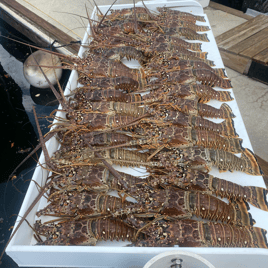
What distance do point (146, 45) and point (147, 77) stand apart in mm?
807

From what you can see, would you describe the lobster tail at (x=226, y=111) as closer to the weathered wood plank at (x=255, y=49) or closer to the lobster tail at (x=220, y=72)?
the lobster tail at (x=220, y=72)

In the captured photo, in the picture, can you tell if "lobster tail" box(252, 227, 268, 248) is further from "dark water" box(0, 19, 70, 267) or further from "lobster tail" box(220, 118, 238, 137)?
"dark water" box(0, 19, 70, 267)

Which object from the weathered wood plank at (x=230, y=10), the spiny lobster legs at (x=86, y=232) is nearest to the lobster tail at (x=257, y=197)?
the spiny lobster legs at (x=86, y=232)

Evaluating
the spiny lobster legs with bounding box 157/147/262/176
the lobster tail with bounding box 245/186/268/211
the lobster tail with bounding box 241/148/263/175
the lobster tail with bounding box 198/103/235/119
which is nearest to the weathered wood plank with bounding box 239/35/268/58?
the lobster tail with bounding box 198/103/235/119

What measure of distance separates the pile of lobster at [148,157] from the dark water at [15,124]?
0.64 metres

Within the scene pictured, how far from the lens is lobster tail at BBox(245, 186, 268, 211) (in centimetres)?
250

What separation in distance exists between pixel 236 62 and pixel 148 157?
157 inches

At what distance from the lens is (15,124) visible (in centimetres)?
436

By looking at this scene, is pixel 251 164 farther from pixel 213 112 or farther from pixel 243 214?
pixel 213 112

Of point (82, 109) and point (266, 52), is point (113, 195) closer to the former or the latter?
point (82, 109)

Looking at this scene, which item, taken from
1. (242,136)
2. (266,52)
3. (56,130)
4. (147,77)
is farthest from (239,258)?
(266,52)

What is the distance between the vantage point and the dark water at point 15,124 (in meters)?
3.37

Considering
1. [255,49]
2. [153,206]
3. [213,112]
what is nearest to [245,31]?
[255,49]

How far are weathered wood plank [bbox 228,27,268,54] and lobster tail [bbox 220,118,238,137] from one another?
278 cm
